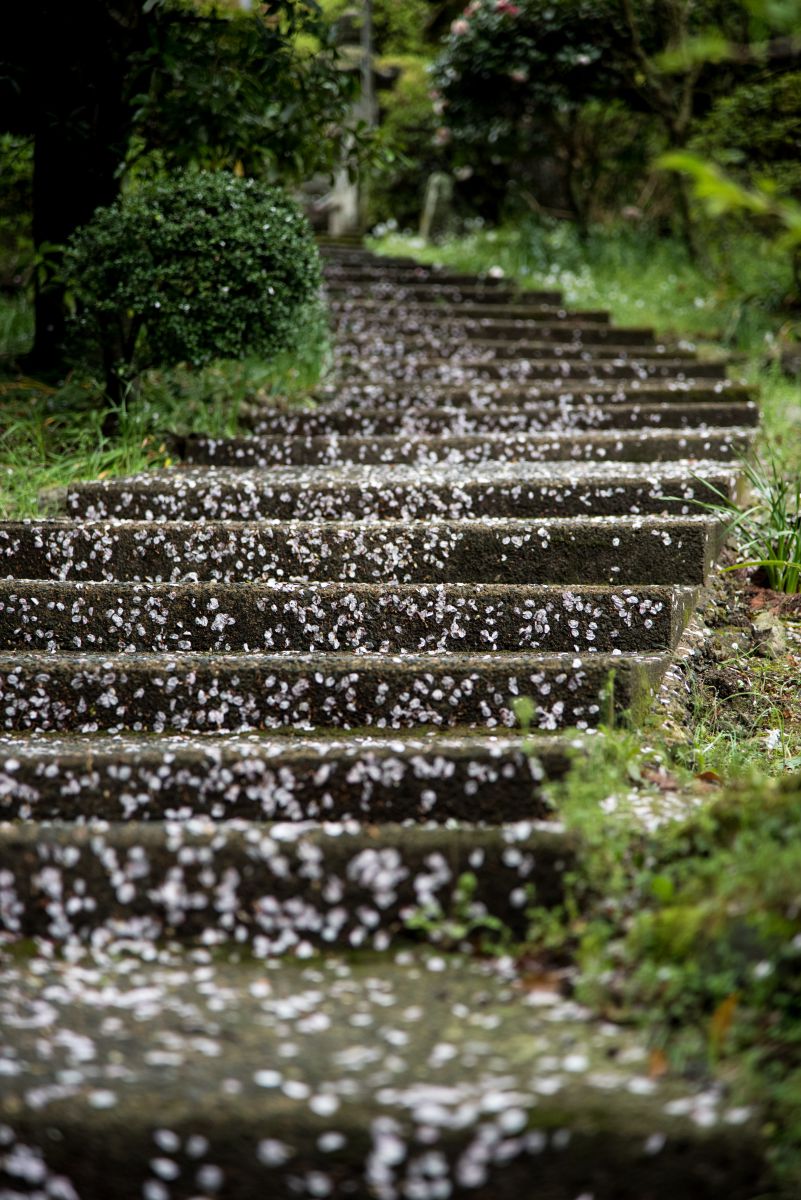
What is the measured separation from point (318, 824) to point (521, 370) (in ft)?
12.9

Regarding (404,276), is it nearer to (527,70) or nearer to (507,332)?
(527,70)

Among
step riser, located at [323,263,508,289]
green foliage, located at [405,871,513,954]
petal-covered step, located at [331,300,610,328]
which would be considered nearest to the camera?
green foliage, located at [405,871,513,954]

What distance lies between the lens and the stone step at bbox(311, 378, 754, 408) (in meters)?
4.87

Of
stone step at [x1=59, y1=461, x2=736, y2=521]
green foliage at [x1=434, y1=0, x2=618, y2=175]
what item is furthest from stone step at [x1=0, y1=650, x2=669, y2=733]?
green foliage at [x1=434, y1=0, x2=618, y2=175]

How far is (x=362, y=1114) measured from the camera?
1.33 meters

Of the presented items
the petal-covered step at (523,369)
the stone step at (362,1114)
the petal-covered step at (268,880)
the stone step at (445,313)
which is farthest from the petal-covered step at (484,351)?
the stone step at (362,1114)

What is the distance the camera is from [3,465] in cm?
396

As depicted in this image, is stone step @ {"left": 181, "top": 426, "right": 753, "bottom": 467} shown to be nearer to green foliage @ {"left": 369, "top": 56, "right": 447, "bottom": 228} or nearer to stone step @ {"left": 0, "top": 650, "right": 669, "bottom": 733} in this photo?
stone step @ {"left": 0, "top": 650, "right": 669, "bottom": 733}

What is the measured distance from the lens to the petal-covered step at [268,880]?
176 cm

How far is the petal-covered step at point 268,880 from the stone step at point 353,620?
Result: 949 mm

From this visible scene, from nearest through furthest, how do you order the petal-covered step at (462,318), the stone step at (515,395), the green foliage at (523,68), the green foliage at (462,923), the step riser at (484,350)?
the green foliage at (462,923) → the stone step at (515,395) → the step riser at (484,350) → the petal-covered step at (462,318) → the green foliage at (523,68)

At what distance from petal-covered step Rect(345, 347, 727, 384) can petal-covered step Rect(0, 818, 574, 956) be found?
3837 mm

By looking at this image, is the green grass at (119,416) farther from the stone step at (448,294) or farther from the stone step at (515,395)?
the stone step at (448,294)

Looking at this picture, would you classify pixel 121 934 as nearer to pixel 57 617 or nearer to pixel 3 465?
pixel 57 617
